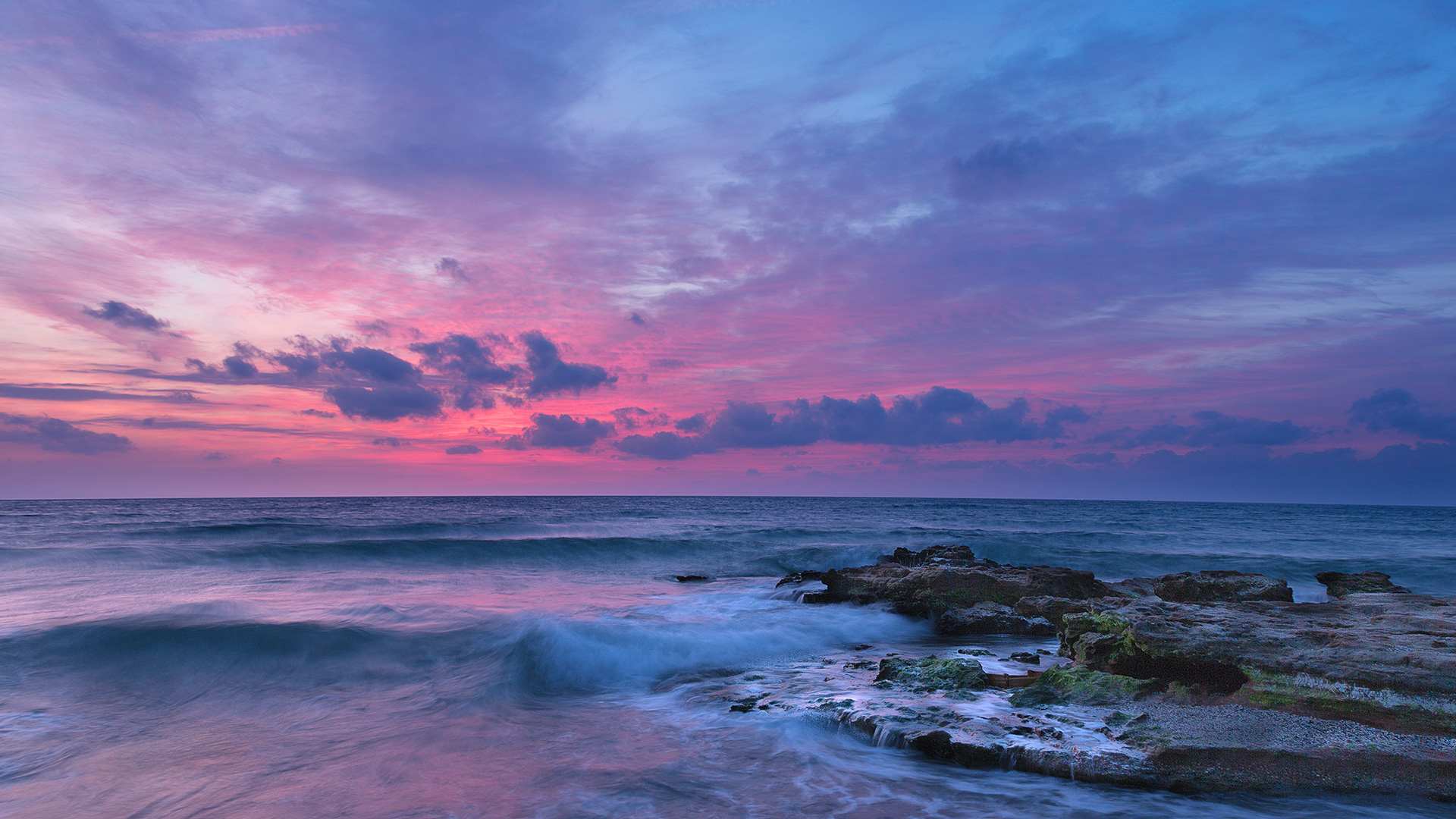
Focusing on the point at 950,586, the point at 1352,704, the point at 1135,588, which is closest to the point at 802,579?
the point at 950,586

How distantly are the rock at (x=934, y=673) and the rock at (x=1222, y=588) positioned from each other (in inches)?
253

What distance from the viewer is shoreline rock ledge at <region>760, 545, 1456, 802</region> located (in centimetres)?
502

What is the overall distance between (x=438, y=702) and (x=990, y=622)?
8.79 meters

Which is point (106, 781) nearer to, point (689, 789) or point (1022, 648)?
point (689, 789)

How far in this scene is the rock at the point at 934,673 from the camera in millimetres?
7223

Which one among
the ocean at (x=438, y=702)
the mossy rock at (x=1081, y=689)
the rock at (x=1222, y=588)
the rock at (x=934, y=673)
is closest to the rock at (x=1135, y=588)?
the rock at (x=1222, y=588)

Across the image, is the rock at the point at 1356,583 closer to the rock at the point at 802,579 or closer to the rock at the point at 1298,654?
the rock at the point at 1298,654

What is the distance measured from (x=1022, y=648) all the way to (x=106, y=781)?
10.7 meters

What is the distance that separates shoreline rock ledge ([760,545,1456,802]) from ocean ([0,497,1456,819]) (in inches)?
7.8

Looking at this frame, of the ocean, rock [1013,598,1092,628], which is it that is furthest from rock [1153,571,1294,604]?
the ocean

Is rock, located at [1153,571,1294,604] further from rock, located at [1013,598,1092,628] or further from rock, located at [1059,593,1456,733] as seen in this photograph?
rock, located at [1059,593,1456,733]

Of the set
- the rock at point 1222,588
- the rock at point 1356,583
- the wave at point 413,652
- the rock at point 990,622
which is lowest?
the wave at point 413,652

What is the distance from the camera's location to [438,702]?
27.8ft

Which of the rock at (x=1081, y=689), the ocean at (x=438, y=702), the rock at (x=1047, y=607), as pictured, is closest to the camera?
the ocean at (x=438, y=702)
